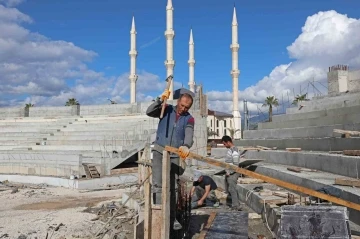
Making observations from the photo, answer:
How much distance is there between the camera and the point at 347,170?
639cm

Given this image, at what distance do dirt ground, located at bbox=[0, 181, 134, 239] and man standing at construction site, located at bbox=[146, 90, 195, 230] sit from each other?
213 cm

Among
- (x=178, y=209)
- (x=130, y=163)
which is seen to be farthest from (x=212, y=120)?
(x=178, y=209)

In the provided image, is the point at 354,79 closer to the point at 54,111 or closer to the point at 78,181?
the point at 78,181

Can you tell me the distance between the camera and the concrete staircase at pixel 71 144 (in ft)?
49.8

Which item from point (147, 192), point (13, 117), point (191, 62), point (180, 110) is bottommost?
point (147, 192)

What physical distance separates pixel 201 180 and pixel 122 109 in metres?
20.1

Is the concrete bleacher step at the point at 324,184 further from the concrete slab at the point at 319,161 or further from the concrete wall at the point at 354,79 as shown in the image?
the concrete wall at the point at 354,79

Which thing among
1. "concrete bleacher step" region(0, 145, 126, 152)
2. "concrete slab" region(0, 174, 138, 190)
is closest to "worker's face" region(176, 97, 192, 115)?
"concrete slab" region(0, 174, 138, 190)

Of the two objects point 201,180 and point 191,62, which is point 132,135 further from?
point 191,62

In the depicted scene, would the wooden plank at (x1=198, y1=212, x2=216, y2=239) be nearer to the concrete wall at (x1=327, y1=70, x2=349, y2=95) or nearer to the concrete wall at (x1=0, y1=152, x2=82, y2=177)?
the concrete wall at (x1=0, y1=152, x2=82, y2=177)

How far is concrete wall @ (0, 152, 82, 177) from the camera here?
14.5 metres

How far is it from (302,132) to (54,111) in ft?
75.8

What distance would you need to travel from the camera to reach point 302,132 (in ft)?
36.5

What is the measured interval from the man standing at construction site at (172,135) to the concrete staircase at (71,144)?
32.5 ft
